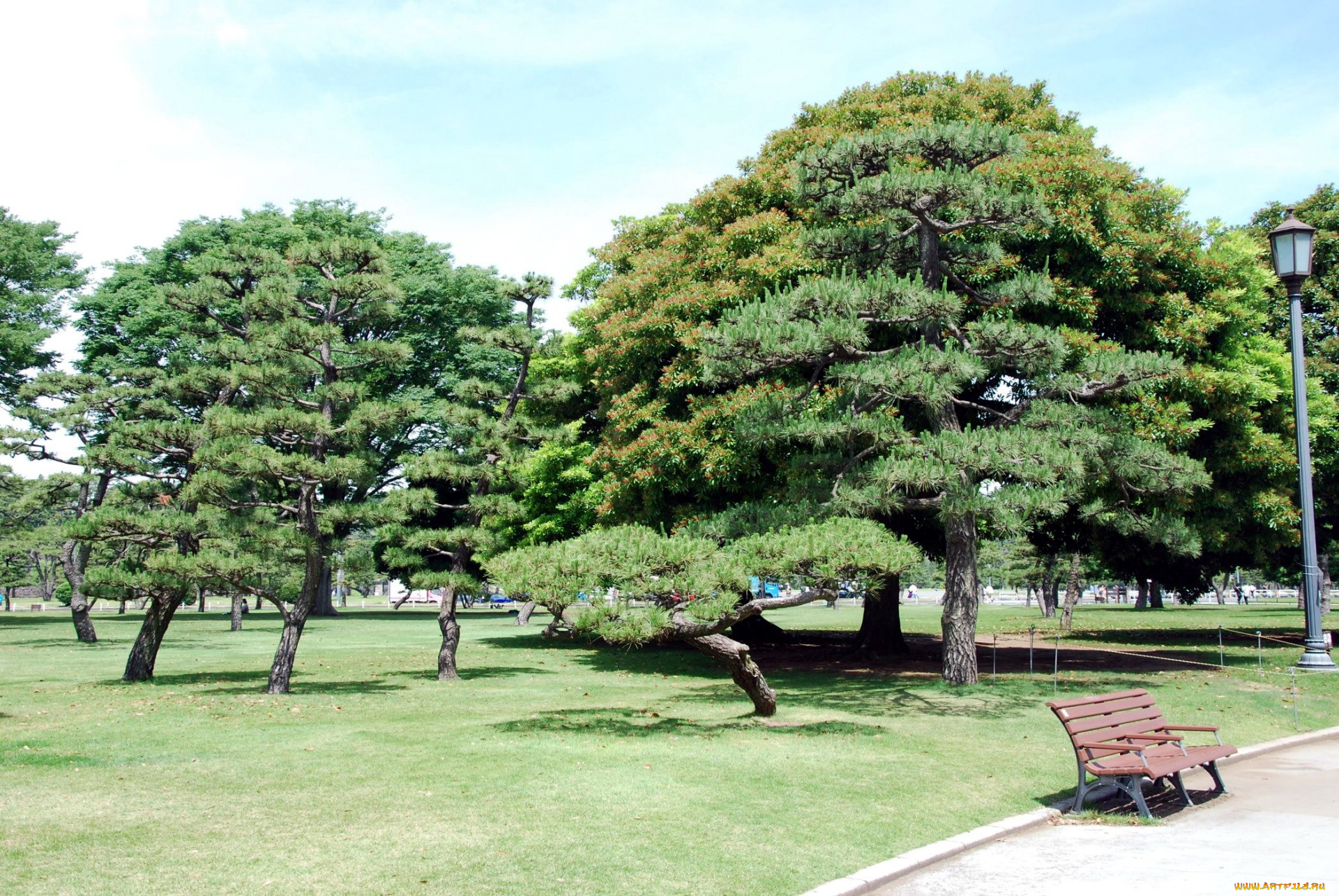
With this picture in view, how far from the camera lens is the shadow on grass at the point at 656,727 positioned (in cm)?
1106

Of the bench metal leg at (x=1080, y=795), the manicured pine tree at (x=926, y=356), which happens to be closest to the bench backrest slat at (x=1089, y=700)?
the bench metal leg at (x=1080, y=795)

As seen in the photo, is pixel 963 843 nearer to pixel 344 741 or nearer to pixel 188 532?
pixel 344 741

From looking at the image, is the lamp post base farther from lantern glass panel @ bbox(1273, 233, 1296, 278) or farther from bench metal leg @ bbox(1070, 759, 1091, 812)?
bench metal leg @ bbox(1070, 759, 1091, 812)

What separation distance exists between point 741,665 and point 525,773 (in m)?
3.77

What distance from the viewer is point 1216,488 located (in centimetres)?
1877

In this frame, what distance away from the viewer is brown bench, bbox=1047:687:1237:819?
7262mm

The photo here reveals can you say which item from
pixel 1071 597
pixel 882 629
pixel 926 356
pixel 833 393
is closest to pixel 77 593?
pixel 882 629

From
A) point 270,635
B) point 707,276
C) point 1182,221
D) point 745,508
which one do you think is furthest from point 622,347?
point 270,635

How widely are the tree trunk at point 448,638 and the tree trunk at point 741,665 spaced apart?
24.4 ft

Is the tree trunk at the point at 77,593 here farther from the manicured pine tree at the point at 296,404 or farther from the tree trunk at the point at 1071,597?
the tree trunk at the point at 1071,597

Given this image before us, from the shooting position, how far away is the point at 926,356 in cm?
1310

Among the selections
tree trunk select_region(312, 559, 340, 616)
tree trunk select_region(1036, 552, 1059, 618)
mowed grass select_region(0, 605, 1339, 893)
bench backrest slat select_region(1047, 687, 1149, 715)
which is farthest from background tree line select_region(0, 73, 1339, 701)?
tree trunk select_region(312, 559, 340, 616)

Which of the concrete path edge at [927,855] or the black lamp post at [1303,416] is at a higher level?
the black lamp post at [1303,416]

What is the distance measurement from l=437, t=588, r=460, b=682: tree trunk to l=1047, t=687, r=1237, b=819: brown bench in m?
12.2
